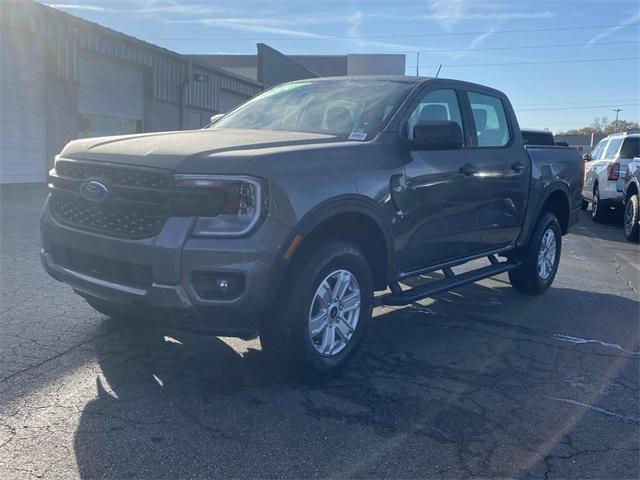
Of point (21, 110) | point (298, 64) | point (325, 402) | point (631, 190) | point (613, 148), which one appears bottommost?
point (325, 402)

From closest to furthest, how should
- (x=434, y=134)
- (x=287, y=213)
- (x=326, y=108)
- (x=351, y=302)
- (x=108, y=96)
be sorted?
(x=287, y=213) < (x=351, y=302) < (x=434, y=134) < (x=326, y=108) < (x=108, y=96)

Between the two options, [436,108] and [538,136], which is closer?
[436,108]

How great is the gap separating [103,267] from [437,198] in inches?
94.8

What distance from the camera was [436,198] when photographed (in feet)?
15.3

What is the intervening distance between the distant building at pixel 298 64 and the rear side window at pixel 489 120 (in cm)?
2430

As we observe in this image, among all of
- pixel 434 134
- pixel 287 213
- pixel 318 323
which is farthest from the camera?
pixel 434 134

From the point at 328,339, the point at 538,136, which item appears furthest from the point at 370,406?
the point at 538,136

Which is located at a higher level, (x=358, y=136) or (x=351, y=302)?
(x=358, y=136)

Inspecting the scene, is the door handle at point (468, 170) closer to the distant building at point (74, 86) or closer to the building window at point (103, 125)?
the distant building at point (74, 86)

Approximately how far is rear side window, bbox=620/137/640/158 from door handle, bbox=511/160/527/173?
27.4 feet

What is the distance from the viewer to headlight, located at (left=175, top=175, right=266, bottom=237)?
10.7 ft

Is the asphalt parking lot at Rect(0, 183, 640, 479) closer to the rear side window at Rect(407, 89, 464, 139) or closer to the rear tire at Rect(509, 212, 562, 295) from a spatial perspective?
the rear tire at Rect(509, 212, 562, 295)

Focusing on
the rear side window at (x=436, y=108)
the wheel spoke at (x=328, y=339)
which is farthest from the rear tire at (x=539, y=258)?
the wheel spoke at (x=328, y=339)

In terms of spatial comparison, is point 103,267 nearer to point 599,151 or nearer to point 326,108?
point 326,108
